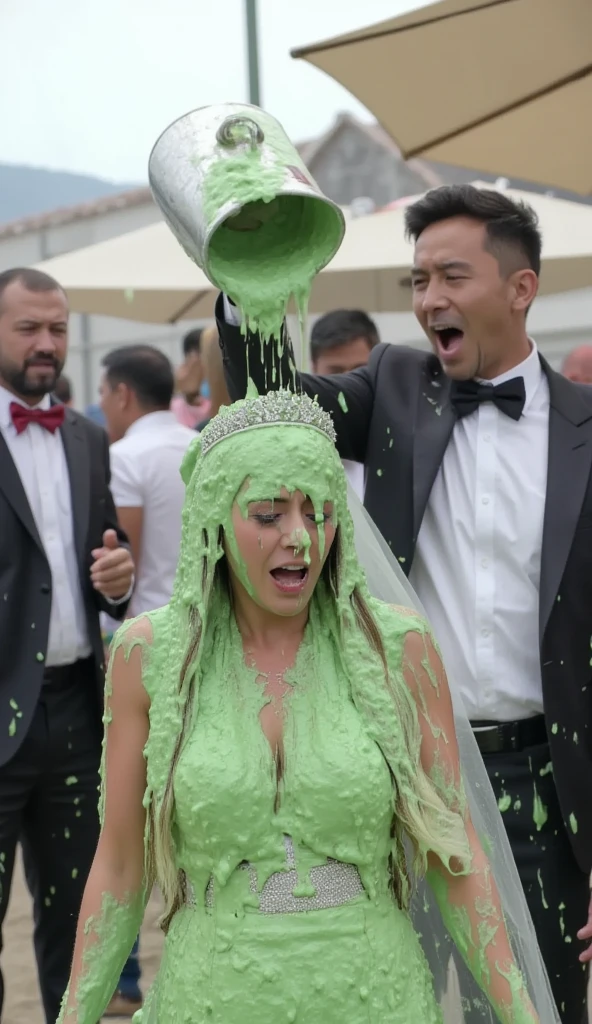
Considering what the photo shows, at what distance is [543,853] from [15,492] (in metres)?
1.95

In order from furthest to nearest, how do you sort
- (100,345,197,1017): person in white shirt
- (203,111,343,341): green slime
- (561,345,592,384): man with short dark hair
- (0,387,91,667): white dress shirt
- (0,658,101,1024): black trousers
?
(561,345,592,384): man with short dark hair → (100,345,197,1017): person in white shirt → (0,387,91,667): white dress shirt → (0,658,101,1024): black trousers → (203,111,343,341): green slime

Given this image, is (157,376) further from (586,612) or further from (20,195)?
(20,195)

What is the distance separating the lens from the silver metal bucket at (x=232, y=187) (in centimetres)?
246

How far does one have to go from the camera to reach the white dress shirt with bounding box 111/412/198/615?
556 centimetres

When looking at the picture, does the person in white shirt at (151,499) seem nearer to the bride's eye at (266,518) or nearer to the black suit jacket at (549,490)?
the black suit jacket at (549,490)

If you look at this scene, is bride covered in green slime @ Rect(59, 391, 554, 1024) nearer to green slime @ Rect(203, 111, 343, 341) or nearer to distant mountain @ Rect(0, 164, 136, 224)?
green slime @ Rect(203, 111, 343, 341)

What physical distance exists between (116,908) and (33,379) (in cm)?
245

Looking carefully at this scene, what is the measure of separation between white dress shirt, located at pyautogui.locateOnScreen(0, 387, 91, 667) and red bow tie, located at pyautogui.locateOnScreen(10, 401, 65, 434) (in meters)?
0.03

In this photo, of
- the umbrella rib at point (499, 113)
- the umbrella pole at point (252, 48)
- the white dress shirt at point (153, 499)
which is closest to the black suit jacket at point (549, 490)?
the umbrella rib at point (499, 113)

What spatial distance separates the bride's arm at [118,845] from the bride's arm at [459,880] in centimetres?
49

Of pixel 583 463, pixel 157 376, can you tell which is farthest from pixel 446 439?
pixel 157 376

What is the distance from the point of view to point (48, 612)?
4344mm

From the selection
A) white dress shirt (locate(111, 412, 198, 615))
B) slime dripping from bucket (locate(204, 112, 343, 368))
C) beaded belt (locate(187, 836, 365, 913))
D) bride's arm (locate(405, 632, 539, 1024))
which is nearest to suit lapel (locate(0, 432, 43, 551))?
white dress shirt (locate(111, 412, 198, 615))

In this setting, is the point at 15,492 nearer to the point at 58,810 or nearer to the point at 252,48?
the point at 58,810
